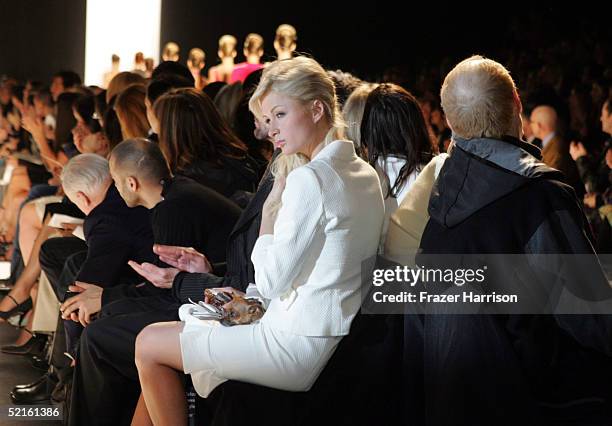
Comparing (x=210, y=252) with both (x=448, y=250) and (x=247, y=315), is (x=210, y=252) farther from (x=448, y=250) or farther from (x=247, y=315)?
(x=448, y=250)

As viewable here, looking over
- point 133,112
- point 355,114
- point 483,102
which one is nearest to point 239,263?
point 355,114

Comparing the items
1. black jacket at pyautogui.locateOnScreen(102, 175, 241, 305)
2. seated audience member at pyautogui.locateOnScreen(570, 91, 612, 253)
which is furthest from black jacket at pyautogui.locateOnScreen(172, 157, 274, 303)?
seated audience member at pyautogui.locateOnScreen(570, 91, 612, 253)

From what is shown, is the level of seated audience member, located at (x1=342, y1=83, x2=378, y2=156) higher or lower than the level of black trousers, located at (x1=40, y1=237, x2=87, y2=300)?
higher

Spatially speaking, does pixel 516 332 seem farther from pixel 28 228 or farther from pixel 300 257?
pixel 28 228

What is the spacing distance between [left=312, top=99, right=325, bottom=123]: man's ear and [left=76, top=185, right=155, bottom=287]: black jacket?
1.13 m

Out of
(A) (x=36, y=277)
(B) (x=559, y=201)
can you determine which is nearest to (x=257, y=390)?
(B) (x=559, y=201)

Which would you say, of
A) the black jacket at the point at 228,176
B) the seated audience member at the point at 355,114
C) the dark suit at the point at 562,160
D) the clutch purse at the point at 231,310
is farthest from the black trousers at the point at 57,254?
the dark suit at the point at 562,160

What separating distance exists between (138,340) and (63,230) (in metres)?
1.71

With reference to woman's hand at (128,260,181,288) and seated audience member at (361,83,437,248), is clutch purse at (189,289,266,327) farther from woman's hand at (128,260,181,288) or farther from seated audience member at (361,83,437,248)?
seated audience member at (361,83,437,248)

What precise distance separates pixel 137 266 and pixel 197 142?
75 cm

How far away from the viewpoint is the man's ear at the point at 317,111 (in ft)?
8.20

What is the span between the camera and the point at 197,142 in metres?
3.69

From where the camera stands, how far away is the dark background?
12414mm

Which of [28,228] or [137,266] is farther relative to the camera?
[28,228]
